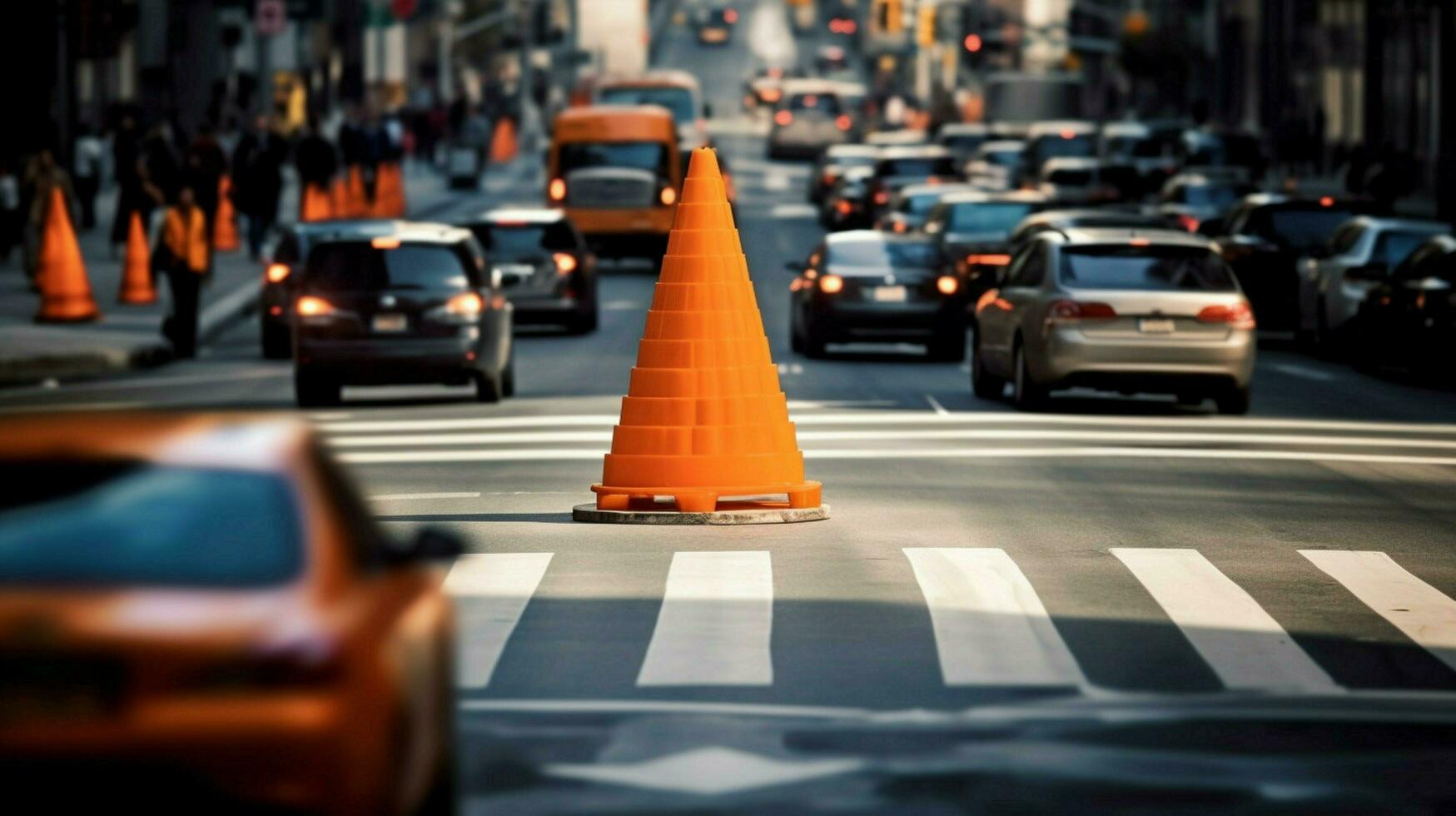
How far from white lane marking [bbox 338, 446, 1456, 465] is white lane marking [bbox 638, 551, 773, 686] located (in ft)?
18.8

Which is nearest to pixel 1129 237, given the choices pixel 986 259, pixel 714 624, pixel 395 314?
pixel 395 314

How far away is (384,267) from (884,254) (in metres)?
7.96

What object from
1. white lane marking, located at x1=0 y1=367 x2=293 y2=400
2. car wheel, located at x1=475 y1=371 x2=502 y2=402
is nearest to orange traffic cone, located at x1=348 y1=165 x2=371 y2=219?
white lane marking, located at x1=0 y1=367 x2=293 y2=400

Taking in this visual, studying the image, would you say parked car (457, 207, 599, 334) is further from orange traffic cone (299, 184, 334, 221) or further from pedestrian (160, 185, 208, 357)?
orange traffic cone (299, 184, 334, 221)

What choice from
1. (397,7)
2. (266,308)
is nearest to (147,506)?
(266,308)

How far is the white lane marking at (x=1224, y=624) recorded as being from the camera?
1141cm

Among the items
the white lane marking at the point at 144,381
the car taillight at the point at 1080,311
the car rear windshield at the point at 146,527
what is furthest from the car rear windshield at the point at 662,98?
the car rear windshield at the point at 146,527

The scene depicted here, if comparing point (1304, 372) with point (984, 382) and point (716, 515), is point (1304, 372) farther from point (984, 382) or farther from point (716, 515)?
point (716, 515)

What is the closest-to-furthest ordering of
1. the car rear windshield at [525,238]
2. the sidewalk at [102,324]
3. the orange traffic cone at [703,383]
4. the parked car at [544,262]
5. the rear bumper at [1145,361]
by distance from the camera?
the orange traffic cone at [703,383], the rear bumper at [1145,361], the sidewalk at [102,324], the car rear windshield at [525,238], the parked car at [544,262]

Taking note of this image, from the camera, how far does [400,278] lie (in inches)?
984

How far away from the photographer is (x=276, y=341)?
1233 inches

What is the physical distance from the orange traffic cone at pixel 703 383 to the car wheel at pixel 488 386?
9.12 m

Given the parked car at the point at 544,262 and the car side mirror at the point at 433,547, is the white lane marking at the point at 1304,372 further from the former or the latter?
the car side mirror at the point at 433,547

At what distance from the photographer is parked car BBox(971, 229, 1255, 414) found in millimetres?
23938
